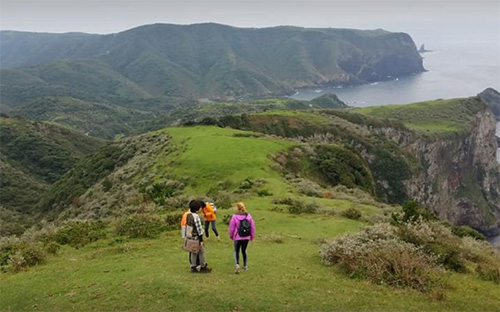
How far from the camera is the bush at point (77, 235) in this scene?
22406 millimetres

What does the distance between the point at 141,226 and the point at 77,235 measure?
11.7 ft

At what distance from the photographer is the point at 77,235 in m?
23.2

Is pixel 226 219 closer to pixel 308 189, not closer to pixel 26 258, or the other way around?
pixel 26 258

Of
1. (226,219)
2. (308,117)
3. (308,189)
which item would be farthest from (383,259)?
(308,117)

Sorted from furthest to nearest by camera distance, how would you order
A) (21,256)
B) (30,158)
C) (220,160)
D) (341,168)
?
1. (30,158)
2. (341,168)
3. (220,160)
4. (21,256)

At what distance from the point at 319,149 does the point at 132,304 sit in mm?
47841

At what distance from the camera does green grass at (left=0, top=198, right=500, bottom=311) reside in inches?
513

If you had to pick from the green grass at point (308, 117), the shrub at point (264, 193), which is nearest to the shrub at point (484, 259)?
the shrub at point (264, 193)

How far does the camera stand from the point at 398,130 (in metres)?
127

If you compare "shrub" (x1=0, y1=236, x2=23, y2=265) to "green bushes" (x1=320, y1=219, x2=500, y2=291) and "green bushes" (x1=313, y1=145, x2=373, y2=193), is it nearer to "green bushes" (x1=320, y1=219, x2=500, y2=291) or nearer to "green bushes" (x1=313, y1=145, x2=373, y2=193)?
"green bushes" (x1=320, y1=219, x2=500, y2=291)

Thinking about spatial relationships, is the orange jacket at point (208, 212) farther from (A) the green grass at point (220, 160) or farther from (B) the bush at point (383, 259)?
(A) the green grass at point (220, 160)

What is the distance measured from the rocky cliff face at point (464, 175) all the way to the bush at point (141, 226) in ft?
279

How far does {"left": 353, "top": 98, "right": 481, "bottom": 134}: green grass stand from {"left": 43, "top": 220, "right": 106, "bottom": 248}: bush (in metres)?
135

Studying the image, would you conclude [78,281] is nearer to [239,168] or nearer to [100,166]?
[239,168]
